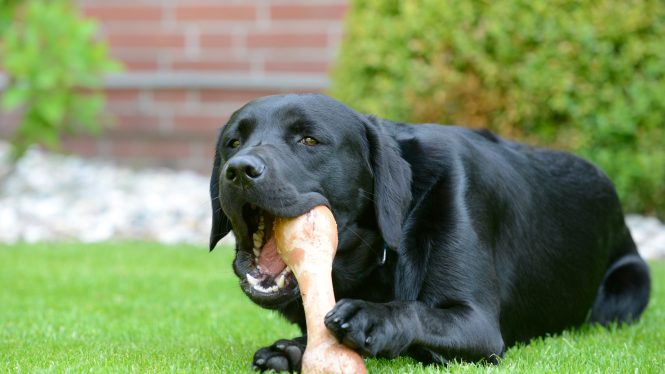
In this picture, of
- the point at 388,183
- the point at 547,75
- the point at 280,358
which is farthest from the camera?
the point at 547,75

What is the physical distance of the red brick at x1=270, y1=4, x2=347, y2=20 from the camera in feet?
31.2

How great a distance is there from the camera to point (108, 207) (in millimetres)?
8242

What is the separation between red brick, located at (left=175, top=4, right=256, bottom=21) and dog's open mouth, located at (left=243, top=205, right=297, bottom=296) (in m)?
6.83

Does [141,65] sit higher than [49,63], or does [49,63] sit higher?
[49,63]

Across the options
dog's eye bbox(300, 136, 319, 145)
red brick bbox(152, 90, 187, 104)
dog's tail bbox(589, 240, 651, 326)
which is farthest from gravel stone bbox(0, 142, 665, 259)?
dog's eye bbox(300, 136, 319, 145)

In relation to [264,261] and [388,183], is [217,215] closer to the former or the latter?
[264,261]

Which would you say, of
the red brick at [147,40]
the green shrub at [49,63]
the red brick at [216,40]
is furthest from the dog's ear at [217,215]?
the red brick at [147,40]

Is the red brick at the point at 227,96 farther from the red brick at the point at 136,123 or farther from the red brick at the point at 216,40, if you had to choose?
the red brick at the point at 136,123

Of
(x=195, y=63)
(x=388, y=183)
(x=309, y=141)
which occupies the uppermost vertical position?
(x=309, y=141)

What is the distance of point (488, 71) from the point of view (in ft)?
23.6

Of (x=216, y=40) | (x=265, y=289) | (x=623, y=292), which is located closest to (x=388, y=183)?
(x=265, y=289)

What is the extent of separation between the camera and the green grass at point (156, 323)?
3248 mm

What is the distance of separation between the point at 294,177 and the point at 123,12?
303 inches

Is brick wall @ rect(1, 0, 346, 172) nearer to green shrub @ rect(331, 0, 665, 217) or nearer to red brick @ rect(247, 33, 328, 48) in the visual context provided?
red brick @ rect(247, 33, 328, 48)
